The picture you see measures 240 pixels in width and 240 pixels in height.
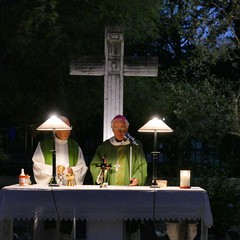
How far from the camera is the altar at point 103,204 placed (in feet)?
21.9

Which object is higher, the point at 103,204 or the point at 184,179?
the point at 184,179

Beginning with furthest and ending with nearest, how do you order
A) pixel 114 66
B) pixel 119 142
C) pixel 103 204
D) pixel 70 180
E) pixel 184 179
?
pixel 114 66 < pixel 119 142 < pixel 70 180 < pixel 184 179 < pixel 103 204

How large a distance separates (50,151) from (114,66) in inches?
68.3

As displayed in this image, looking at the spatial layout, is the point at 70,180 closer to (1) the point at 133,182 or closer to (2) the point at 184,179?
(1) the point at 133,182

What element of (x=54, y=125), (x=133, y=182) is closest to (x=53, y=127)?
(x=54, y=125)

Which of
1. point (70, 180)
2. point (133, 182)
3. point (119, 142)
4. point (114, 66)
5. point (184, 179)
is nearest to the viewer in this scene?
point (184, 179)

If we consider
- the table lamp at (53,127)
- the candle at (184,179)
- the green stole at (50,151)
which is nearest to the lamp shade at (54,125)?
the table lamp at (53,127)

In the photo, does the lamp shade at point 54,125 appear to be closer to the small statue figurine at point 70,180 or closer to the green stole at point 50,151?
the small statue figurine at point 70,180

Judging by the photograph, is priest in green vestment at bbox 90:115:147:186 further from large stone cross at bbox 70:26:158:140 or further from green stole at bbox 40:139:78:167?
large stone cross at bbox 70:26:158:140

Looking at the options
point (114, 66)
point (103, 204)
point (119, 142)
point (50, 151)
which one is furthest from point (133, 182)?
point (114, 66)

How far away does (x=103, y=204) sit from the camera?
263 inches

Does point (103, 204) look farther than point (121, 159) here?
No

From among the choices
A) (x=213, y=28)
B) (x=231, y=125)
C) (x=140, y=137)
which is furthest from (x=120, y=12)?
(x=140, y=137)

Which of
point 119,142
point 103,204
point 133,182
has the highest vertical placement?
point 119,142
